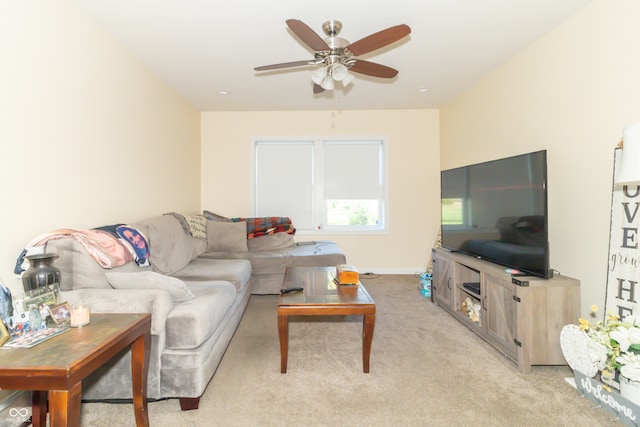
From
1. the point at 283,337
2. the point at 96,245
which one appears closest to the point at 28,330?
the point at 96,245

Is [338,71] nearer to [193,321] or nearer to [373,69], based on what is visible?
[373,69]

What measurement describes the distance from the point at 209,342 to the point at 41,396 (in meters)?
0.75

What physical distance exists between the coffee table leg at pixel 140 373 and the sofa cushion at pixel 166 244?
1218mm

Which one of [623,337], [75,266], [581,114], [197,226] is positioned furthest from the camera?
[197,226]

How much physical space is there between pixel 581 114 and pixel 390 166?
8.87 feet

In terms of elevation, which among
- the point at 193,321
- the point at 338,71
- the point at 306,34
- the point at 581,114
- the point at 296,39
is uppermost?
the point at 296,39

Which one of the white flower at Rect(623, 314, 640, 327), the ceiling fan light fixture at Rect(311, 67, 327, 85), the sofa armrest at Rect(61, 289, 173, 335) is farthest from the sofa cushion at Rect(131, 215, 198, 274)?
the white flower at Rect(623, 314, 640, 327)

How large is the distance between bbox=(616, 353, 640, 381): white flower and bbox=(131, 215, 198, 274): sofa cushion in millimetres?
3025

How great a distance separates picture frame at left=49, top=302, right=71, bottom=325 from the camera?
4.33 ft

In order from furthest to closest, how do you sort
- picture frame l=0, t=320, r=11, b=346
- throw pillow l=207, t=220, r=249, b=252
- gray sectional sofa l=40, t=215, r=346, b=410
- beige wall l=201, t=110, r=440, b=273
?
beige wall l=201, t=110, r=440, b=273, throw pillow l=207, t=220, r=249, b=252, gray sectional sofa l=40, t=215, r=346, b=410, picture frame l=0, t=320, r=11, b=346

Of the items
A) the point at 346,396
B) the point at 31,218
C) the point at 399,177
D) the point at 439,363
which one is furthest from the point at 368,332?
the point at 399,177

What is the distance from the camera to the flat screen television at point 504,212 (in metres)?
2.13

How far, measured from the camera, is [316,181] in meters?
4.90

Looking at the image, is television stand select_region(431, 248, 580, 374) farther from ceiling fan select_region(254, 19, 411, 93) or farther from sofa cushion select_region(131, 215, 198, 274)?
sofa cushion select_region(131, 215, 198, 274)
